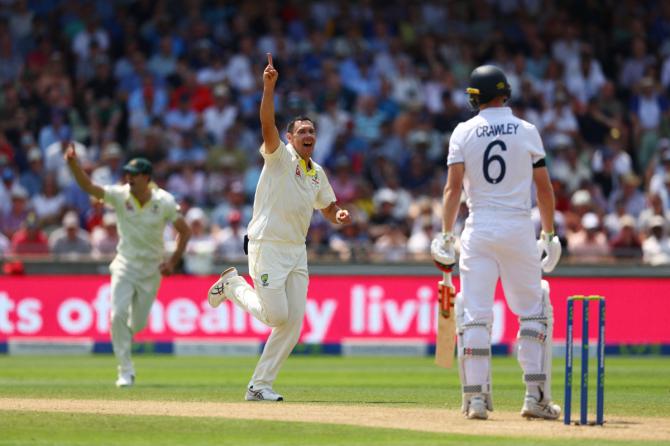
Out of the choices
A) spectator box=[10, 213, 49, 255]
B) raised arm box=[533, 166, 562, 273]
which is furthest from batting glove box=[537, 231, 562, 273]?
spectator box=[10, 213, 49, 255]

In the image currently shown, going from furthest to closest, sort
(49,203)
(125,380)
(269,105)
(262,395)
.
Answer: (49,203) → (125,380) → (262,395) → (269,105)

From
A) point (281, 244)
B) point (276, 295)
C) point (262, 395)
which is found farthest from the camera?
point (262, 395)

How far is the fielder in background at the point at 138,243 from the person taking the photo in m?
13.5

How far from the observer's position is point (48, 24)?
23.6m

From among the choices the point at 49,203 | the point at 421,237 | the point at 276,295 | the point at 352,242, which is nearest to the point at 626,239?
the point at 421,237

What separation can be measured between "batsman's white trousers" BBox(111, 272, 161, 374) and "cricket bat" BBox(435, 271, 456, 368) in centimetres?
436

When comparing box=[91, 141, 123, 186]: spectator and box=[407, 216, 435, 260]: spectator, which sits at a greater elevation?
box=[91, 141, 123, 186]: spectator

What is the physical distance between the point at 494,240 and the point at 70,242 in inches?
426

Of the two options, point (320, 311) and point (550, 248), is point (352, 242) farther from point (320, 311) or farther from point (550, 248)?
point (550, 248)

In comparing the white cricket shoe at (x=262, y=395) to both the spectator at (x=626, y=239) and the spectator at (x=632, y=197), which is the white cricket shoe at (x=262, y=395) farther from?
the spectator at (x=632, y=197)

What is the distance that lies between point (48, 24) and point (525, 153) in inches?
623

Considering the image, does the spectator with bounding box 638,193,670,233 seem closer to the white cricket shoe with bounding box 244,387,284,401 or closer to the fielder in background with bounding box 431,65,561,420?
the white cricket shoe with bounding box 244,387,284,401

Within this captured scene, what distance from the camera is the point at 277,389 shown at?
490 inches

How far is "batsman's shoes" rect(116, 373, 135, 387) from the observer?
12.8 metres
